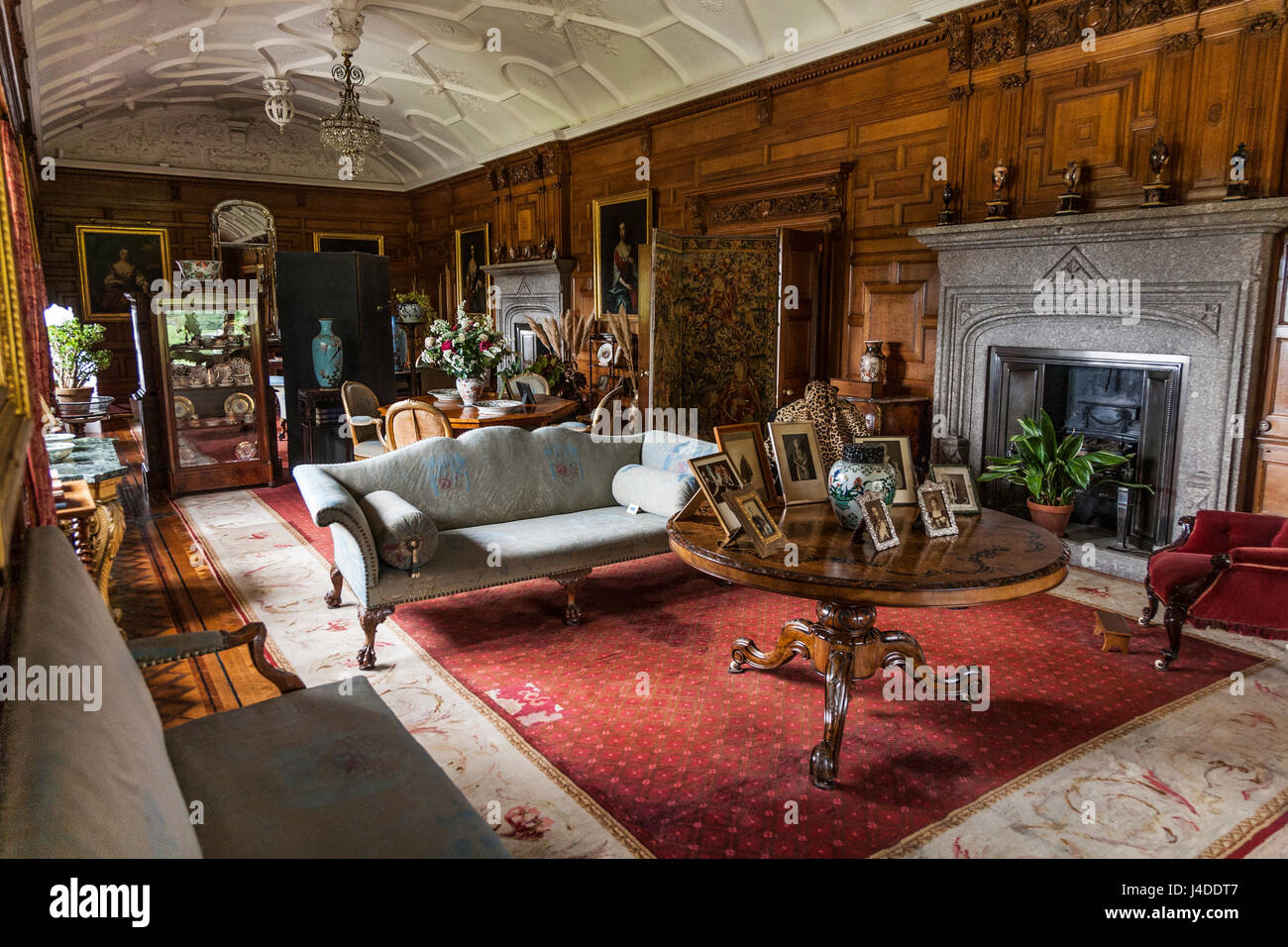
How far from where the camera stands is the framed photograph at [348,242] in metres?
14.0

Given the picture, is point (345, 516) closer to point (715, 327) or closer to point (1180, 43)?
point (715, 327)

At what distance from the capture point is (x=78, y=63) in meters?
8.70

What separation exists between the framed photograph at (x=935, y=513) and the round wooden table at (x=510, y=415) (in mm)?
3385

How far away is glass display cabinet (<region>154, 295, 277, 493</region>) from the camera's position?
6.87 meters

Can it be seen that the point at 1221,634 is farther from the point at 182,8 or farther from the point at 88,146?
the point at 88,146

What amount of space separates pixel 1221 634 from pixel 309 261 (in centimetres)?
774


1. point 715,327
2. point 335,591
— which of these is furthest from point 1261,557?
point 335,591

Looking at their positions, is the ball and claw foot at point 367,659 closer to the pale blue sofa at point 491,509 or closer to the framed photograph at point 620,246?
the pale blue sofa at point 491,509

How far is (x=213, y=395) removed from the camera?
7.12 metres

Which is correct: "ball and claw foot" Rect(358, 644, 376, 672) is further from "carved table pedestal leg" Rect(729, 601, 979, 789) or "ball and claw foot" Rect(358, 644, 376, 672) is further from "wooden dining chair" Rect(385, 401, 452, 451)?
"wooden dining chair" Rect(385, 401, 452, 451)

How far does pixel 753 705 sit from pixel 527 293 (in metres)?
8.86

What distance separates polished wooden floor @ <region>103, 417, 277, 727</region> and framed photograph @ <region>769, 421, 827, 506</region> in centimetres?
234

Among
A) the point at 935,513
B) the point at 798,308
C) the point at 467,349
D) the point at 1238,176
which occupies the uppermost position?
the point at 1238,176
